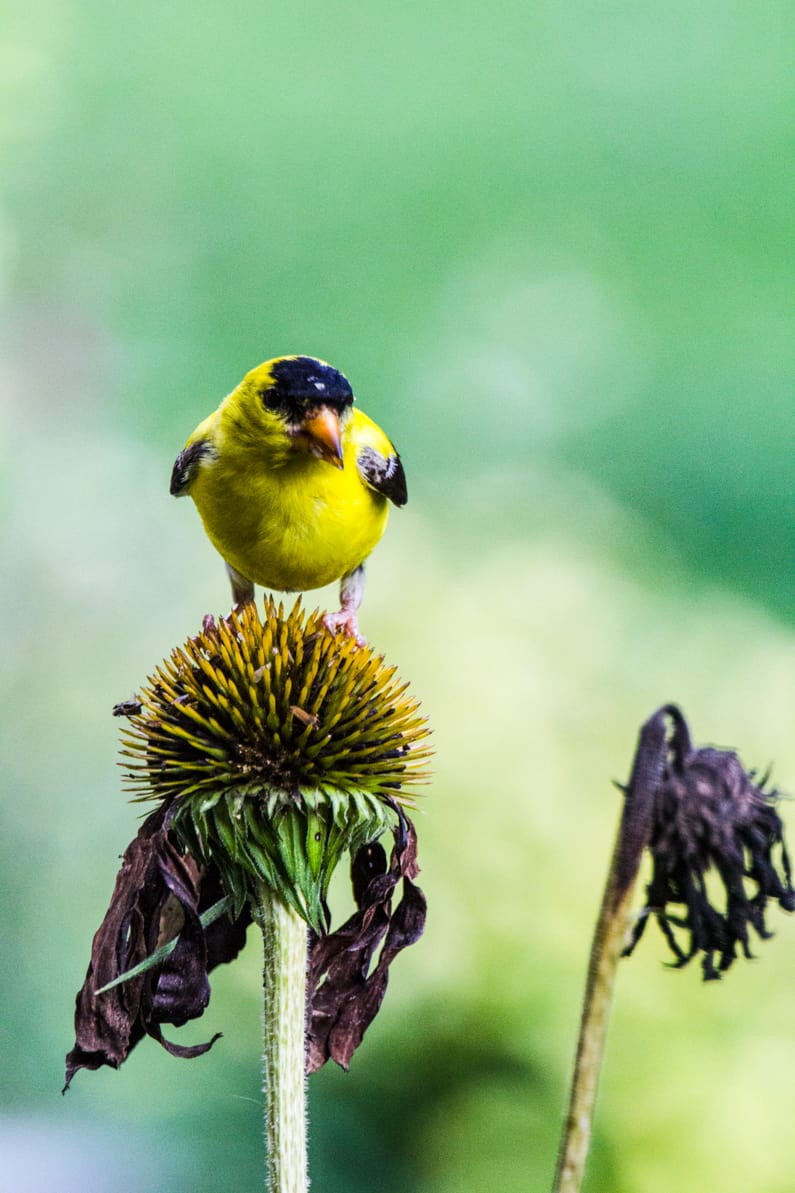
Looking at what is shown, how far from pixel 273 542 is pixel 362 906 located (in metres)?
0.39

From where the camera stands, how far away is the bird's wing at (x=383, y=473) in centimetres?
137

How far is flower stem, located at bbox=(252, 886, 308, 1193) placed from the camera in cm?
105

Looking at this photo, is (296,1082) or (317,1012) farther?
(317,1012)

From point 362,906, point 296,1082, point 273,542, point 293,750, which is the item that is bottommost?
point 296,1082

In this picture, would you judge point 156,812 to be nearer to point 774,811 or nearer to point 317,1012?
point 317,1012

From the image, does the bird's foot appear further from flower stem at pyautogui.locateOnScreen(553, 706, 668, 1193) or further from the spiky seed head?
flower stem at pyautogui.locateOnScreen(553, 706, 668, 1193)

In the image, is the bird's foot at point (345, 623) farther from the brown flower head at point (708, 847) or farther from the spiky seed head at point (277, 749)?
the brown flower head at point (708, 847)

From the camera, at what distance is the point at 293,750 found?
1077 mm

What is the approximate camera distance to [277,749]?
1.08 m

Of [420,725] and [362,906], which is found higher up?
[420,725]

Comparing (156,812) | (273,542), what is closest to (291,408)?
(273,542)

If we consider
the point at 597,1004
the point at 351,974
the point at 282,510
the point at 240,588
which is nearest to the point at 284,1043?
the point at 351,974

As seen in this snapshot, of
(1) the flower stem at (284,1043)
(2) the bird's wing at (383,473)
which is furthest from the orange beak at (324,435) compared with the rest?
(1) the flower stem at (284,1043)

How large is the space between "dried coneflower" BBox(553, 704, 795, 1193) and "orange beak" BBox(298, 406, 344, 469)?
54 centimetres
